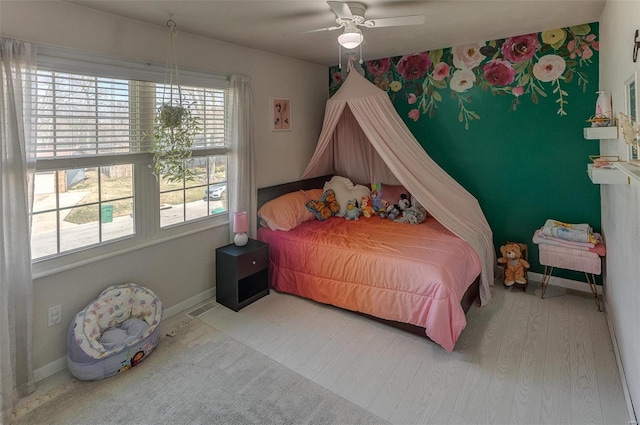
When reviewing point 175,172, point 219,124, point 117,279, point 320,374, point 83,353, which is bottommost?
point 320,374

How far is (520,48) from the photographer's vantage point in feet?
12.1

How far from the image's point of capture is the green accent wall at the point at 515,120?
3531 mm

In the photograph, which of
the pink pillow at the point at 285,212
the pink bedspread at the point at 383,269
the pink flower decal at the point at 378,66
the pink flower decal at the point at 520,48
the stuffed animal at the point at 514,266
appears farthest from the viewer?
the pink flower decal at the point at 378,66

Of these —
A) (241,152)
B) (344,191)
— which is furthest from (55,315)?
(344,191)

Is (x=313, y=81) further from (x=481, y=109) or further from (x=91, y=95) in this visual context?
(x=91, y=95)

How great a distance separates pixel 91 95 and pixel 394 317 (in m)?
2.80

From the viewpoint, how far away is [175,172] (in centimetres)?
298

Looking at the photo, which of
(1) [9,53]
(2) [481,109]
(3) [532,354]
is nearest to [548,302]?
(3) [532,354]

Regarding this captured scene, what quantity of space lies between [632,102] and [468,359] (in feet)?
6.10

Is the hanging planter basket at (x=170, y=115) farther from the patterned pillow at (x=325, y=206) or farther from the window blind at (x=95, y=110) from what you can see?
the patterned pillow at (x=325, y=206)

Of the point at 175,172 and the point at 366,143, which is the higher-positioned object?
the point at 366,143

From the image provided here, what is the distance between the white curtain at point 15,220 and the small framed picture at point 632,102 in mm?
3310

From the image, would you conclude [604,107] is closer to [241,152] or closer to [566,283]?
[566,283]

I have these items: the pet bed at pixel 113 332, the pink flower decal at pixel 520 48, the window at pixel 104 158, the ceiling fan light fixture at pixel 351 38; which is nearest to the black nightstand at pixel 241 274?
the window at pixel 104 158
